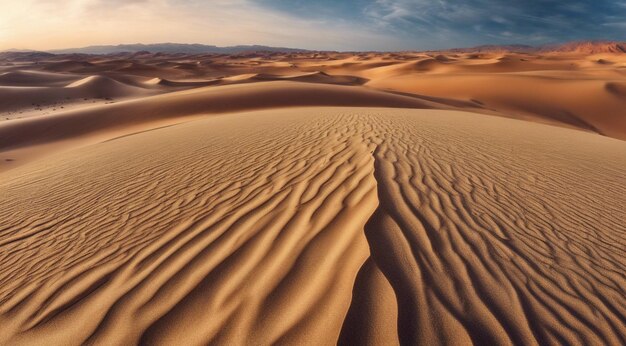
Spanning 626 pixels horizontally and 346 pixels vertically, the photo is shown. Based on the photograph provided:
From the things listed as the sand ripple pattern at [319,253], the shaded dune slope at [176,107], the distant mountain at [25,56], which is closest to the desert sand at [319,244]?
the sand ripple pattern at [319,253]

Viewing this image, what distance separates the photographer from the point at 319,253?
2.95 metres

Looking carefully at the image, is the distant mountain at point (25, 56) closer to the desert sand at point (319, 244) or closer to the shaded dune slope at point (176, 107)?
the shaded dune slope at point (176, 107)

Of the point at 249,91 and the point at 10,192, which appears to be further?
the point at 249,91

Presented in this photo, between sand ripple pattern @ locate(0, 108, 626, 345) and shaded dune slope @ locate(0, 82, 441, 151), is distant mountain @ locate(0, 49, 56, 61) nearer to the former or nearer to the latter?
shaded dune slope @ locate(0, 82, 441, 151)

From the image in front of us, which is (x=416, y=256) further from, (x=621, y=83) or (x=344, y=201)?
(x=621, y=83)

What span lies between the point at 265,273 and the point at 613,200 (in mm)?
4771

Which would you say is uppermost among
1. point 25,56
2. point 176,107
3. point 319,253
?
point 319,253

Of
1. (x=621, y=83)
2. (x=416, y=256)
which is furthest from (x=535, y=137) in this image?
(x=621, y=83)

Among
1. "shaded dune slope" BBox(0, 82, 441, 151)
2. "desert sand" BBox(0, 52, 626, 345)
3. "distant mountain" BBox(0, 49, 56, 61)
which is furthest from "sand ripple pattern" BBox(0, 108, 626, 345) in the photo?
"distant mountain" BBox(0, 49, 56, 61)

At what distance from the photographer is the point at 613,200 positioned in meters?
4.64

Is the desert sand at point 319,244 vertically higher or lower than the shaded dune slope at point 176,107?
higher

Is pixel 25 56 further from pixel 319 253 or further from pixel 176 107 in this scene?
pixel 319 253

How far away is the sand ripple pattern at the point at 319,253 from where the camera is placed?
227 centimetres

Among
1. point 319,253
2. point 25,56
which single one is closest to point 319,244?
point 319,253
